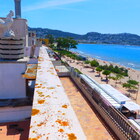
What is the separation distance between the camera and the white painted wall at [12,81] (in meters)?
6.99

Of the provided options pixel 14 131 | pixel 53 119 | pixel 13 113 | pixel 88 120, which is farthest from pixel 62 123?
pixel 13 113

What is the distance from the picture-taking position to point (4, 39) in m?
6.94

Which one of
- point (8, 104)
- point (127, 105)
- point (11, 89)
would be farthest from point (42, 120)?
point (127, 105)

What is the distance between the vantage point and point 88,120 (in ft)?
17.3

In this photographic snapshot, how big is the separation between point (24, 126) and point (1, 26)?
532 centimetres

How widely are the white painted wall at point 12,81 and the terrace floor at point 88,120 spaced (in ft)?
8.53

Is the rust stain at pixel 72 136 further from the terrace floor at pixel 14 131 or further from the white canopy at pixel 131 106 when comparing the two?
the white canopy at pixel 131 106

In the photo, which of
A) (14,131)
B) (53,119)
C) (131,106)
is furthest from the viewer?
(131,106)

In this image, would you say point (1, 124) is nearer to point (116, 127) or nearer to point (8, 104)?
point (8, 104)

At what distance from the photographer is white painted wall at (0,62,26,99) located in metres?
6.99

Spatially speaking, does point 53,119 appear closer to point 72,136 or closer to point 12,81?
point 72,136

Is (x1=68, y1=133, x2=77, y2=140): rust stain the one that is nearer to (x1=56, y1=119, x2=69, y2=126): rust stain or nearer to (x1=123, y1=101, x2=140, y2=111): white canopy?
(x1=56, y1=119, x2=69, y2=126): rust stain

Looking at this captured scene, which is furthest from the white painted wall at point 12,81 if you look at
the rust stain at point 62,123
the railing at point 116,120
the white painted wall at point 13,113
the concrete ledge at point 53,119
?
the rust stain at point 62,123

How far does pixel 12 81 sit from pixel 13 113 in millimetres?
1618
